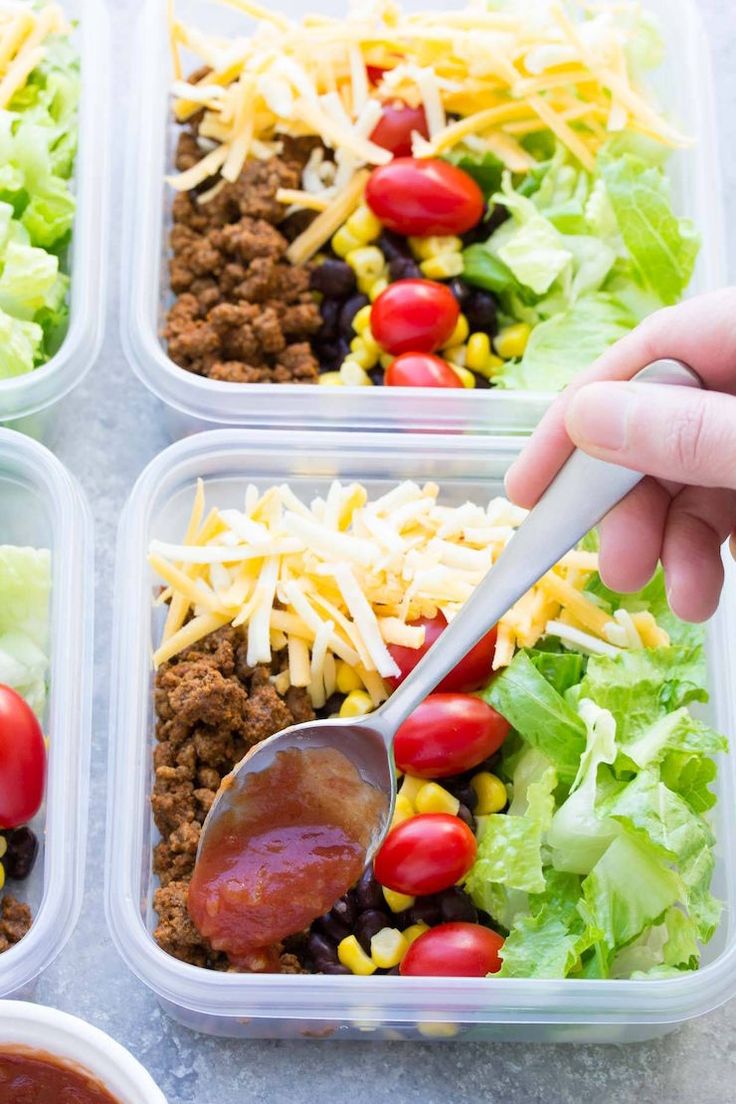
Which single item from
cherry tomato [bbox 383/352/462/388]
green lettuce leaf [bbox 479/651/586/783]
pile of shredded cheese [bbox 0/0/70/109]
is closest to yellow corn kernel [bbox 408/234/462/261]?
cherry tomato [bbox 383/352/462/388]

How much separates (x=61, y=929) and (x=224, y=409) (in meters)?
0.80

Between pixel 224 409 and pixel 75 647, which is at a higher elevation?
pixel 224 409

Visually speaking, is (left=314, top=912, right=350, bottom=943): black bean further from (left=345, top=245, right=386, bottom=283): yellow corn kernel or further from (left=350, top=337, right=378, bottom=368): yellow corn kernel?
(left=345, top=245, right=386, bottom=283): yellow corn kernel

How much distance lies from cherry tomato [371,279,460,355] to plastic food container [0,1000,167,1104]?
3.90 feet

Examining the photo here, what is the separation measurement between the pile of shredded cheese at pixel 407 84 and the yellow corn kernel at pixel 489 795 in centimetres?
101

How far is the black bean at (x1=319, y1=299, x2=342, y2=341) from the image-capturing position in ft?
7.82

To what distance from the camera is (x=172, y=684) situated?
1979 mm

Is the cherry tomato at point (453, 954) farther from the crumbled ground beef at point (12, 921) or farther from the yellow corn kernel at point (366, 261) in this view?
the yellow corn kernel at point (366, 261)

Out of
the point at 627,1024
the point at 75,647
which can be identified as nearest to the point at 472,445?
the point at 75,647

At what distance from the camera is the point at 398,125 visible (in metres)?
2.43

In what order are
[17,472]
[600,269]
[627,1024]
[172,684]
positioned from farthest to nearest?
[600,269], [17,472], [172,684], [627,1024]

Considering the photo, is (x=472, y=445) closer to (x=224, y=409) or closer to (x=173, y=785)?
(x=224, y=409)

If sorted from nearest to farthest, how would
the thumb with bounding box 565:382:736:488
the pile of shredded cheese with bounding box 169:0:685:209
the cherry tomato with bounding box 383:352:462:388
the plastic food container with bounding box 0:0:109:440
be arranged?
the thumb with bounding box 565:382:736:488 < the plastic food container with bounding box 0:0:109:440 < the cherry tomato with bounding box 383:352:462:388 < the pile of shredded cheese with bounding box 169:0:685:209

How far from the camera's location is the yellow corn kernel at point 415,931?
1.91 m
